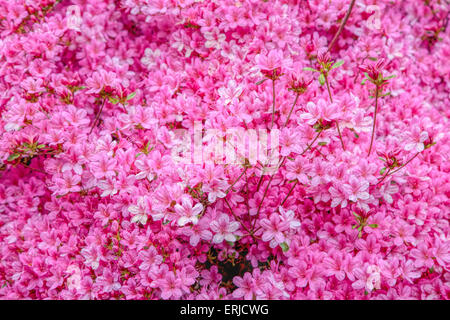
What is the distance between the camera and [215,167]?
1714 millimetres

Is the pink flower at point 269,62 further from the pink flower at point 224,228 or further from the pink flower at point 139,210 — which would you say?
the pink flower at point 139,210

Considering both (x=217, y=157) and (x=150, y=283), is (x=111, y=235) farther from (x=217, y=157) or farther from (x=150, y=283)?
(x=217, y=157)

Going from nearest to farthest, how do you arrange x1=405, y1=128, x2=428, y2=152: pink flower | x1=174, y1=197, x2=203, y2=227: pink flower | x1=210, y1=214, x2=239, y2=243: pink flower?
x1=174, y1=197, x2=203, y2=227: pink flower, x1=210, y1=214, x2=239, y2=243: pink flower, x1=405, y1=128, x2=428, y2=152: pink flower

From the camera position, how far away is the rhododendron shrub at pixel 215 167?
1789mm

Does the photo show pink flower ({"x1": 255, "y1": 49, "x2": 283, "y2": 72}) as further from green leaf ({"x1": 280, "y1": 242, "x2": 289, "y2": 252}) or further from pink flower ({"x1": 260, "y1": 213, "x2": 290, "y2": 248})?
green leaf ({"x1": 280, "y1": 242, "x2": 289, "y2": 252})

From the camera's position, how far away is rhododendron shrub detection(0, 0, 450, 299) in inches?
70.4

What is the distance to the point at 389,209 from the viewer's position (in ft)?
6.52

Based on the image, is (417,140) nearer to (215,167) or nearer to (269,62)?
(269,62)


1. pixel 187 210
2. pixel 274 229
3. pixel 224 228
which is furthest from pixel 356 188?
pixel 187 210

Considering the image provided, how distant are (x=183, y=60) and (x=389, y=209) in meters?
1.57

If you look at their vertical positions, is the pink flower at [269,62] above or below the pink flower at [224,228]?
above

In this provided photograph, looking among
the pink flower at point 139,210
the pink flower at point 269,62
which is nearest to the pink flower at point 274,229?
the pink flower at point 139,210

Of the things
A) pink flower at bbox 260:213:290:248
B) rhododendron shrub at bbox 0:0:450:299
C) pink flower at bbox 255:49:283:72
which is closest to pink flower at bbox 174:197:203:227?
rhododendron shrub at bbox 0:0:450:299
